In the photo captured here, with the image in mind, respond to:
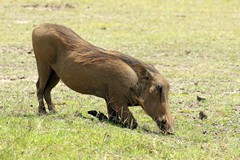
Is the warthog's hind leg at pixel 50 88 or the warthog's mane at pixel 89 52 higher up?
the warthog's mane at pixel 89 52

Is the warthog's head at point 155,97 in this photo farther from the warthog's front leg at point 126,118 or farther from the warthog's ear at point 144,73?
the warthog's front leg at point 126,118

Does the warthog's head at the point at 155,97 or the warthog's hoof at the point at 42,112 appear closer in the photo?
the warthog's head at the point at 155,97

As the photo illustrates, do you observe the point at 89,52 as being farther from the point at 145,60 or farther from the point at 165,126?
the point at 145,60

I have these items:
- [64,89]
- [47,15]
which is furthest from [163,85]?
[47,15]

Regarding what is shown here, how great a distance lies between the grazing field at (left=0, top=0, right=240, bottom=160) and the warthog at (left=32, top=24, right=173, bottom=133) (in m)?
0.29

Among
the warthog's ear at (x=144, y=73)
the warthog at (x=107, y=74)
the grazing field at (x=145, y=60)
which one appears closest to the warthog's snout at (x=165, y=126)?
the warthog at (x=107, y=74)

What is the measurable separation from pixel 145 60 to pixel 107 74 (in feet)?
21.7

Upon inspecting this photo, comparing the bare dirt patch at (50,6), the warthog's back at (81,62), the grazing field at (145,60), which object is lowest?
the bare dirt patch at (50,6)

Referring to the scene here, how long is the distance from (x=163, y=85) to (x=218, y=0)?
1967 cm

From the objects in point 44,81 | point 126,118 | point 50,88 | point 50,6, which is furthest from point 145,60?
point 50,6

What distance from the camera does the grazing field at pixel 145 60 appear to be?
6.13 meters

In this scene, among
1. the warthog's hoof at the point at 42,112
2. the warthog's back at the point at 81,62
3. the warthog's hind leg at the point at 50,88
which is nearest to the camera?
the warthog's back at the point at 81,62

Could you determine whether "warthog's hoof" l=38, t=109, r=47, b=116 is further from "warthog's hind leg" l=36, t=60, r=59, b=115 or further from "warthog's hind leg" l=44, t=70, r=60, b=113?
"warthog's hind leg" l=44, t=70, r=60, b=113

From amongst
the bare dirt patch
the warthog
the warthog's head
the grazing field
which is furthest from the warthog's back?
the bare dirt patch
